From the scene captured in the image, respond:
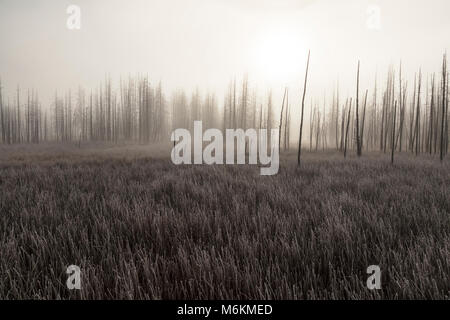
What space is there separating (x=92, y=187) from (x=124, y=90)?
66.8m

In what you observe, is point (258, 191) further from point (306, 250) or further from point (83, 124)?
point (83, 124)

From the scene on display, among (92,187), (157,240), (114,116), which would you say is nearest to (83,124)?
(114,116)

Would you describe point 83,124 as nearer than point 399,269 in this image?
No

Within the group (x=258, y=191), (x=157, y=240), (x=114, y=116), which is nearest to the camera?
(x=157, y=240)

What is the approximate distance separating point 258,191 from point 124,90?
68.8 m

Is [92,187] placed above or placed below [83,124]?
below

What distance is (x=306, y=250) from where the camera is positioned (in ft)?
6.58
